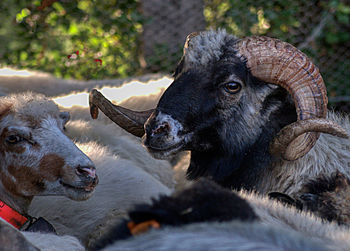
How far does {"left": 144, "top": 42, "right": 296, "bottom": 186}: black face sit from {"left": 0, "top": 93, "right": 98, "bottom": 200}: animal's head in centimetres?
49

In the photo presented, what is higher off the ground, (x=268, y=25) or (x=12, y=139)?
(x=268, y=25)

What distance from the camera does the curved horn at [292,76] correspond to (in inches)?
123

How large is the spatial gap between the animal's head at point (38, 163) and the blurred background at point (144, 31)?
4.40 m

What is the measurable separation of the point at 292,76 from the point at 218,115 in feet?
1.71

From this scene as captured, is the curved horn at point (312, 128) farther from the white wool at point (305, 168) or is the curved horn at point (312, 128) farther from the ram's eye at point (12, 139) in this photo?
the ram's eye at point (12, 139)


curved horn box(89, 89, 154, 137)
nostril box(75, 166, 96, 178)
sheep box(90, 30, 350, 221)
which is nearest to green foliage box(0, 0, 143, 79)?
curved horn box(89, 89, 154, 137)

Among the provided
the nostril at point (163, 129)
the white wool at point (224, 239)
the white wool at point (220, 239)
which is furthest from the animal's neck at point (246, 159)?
the white wool at point (220, 239)

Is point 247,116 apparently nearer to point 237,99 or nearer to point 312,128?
point 237,99

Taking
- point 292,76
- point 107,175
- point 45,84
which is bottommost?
point 45,84

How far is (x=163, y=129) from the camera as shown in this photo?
3076mm

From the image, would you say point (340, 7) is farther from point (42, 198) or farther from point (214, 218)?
point (214, 218)

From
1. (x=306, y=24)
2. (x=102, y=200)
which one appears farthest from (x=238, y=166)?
(x=306, y=24)

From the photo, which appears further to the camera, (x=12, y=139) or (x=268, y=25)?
(x=268, y=25)

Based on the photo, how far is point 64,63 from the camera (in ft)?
24.3
